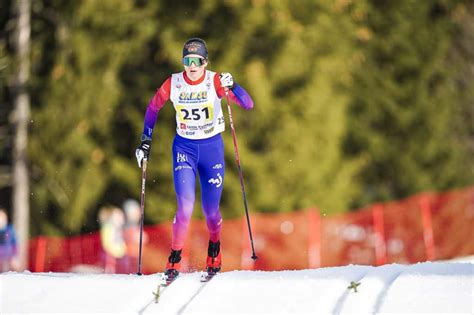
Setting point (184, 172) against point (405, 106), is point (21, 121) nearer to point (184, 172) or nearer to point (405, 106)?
point (405, 106)

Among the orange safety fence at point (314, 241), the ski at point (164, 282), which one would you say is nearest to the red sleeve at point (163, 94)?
the ski at point (164, 282)

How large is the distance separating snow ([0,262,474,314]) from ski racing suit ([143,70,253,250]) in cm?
73

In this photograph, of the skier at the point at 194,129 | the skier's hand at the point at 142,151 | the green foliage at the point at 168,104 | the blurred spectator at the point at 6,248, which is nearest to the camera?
the skier at the point at 194,129

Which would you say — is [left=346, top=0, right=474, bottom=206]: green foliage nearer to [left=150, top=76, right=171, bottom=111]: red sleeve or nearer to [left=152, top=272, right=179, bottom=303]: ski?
[left=150, top=76, right=171, bottom=111]: red sleeve

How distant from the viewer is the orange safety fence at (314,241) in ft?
63.9

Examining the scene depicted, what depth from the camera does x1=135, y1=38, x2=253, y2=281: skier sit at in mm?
9602

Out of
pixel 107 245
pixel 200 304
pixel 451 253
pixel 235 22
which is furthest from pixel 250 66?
pixel 200 304

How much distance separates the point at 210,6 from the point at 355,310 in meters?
18.4

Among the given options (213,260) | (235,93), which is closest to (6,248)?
(213,260)

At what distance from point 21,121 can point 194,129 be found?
13944mm

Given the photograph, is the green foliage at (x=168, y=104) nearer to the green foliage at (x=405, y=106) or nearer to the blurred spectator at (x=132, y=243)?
the green foliage at (x=405, y=106)

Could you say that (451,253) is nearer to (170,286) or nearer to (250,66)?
(250,66)

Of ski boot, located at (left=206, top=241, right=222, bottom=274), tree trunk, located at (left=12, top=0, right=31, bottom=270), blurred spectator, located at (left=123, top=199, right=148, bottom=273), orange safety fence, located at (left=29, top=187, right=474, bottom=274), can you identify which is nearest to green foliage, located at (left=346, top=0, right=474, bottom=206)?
orange safety fence, located at (left=29, top=187, right=474, bottom=274)

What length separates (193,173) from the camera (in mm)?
9781
